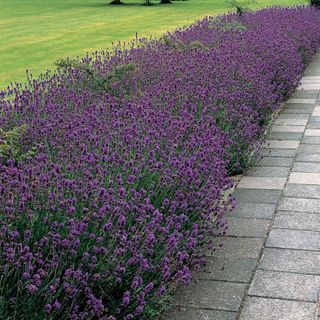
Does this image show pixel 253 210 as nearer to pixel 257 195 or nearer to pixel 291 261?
pixel 257 195

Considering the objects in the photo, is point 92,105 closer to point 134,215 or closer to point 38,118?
point 38,118

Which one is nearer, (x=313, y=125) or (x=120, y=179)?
(x=120, y=179)

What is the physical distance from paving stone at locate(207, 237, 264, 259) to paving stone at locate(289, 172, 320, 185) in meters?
1.66

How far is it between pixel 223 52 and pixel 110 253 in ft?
20.8

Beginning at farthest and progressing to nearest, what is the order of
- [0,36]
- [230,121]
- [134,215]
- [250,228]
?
1. [0,36]
2. [230,121]
3. [250,228]
4. [134,215]

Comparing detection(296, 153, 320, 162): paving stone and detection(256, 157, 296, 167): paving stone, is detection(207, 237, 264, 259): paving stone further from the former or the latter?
detection(296, 153, 320, 162): paving stone

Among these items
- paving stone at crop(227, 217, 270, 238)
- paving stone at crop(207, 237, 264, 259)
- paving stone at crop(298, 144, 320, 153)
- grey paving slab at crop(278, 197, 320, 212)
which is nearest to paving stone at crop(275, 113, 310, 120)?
paving stone at crop(298, 144, 320, 153)

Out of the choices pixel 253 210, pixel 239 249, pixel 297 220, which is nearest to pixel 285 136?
pixel 253 210

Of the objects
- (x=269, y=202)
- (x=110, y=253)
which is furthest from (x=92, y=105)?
(x=110, y=253)

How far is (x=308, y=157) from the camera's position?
7676 millimetres

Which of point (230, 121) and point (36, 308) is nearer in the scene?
point (36, 308)

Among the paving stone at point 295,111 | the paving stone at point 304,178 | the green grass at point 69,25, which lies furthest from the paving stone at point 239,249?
the green grass at point 69,25

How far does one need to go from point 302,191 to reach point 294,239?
127 centimetres

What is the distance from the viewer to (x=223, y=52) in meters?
9.51
